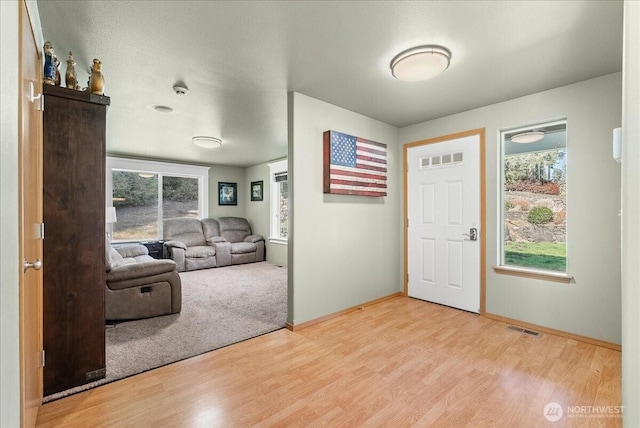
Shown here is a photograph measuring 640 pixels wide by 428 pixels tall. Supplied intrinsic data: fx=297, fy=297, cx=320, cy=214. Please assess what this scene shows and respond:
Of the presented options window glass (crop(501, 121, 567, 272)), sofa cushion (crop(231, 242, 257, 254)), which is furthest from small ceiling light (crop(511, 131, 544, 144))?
sofa cushion (crop(231, 242, 257, 254))

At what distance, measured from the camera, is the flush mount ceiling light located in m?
2.24

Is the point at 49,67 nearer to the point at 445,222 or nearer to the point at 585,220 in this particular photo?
the point at 445,222

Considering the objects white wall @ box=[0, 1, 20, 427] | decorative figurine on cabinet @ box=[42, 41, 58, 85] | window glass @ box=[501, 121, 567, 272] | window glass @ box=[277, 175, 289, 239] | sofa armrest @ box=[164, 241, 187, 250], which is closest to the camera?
white wall @ box=[0, 1, 20, 427]

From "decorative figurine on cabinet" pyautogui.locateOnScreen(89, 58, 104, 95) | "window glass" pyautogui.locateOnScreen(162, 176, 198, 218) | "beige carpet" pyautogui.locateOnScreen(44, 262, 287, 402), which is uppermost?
"decorative figurine on cabinet" pyautogui.locateOnScreen(89, 58, 104, 95)

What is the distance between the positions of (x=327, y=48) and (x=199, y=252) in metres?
5.33

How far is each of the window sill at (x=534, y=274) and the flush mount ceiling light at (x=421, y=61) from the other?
2.31 m

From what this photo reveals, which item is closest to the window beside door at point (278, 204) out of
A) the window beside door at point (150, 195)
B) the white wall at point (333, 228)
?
the window beside door at point (150, 195)

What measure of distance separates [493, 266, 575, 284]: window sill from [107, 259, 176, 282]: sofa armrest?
152 inches

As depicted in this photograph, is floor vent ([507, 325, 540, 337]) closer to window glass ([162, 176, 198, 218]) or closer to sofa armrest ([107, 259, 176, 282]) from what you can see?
sofa armrest ([107, 259, 176, 282])

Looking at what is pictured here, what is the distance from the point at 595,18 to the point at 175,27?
2.78 m

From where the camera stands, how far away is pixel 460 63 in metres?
2.52

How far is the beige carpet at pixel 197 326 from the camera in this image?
2.46 meters

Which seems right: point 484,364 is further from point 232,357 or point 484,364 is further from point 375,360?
point 232,357

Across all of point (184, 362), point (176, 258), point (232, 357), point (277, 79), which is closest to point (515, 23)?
point (277, 79)
